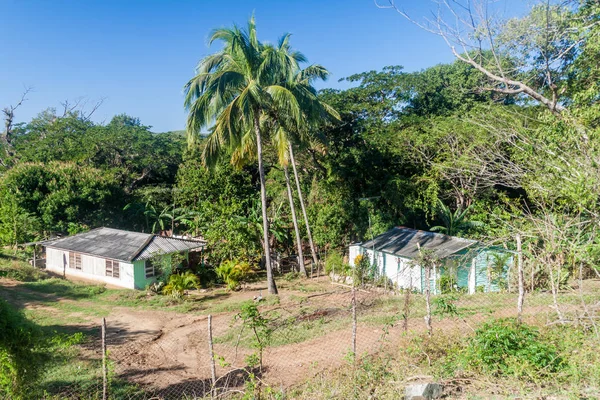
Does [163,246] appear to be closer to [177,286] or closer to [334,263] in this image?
[177,286]

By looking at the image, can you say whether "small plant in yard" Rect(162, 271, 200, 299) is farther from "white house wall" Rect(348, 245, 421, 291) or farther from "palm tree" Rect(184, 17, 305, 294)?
"white house wall" Rect(348, 245, 421, 291)

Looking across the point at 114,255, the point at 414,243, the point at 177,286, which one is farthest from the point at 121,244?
the point at 414,243

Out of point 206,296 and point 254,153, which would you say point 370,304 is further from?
point 254,153

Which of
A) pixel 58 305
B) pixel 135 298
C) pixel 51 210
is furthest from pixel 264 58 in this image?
pixel 51 210

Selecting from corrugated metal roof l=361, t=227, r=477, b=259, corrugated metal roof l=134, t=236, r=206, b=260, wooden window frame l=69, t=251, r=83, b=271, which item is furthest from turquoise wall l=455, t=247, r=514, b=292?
wooden window frame l=69, t=251, r=83, b=271

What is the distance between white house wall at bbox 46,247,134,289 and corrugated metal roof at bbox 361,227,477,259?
10.7 m

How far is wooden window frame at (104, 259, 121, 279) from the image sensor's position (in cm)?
1895

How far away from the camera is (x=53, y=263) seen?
2208 cm

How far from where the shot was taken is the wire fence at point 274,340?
772 centimetres

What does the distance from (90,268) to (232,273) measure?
7429mm

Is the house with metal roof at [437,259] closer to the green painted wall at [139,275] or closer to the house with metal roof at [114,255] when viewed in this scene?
the house with metal roof at [114,255]

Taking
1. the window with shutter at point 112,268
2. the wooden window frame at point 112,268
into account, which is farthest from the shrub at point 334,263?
the window with shutter at point 112,268

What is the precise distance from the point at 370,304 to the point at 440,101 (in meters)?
19.9

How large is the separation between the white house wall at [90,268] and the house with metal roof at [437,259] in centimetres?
1034
